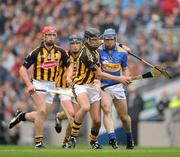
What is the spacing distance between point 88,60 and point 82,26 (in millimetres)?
11238

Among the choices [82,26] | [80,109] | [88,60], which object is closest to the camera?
[88,60]

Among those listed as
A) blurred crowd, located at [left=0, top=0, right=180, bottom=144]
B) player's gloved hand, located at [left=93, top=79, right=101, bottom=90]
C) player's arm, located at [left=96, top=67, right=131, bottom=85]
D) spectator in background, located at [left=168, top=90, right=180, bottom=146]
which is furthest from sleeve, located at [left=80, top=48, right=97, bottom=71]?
blurred crowd, located at [left=0, top=0, right=180, bottom=144]

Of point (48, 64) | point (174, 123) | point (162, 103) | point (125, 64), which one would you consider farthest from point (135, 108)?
point (125, 64)

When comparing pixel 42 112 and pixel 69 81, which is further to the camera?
pixel 42 112

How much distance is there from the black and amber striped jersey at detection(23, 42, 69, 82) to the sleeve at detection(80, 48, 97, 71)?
1.07 metres

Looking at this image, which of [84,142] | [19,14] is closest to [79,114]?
[84,142]

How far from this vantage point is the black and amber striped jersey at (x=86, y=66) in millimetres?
15930

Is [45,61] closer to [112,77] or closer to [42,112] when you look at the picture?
[42,112]

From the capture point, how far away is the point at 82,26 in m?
27.1

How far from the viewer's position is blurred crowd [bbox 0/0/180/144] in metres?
25.1

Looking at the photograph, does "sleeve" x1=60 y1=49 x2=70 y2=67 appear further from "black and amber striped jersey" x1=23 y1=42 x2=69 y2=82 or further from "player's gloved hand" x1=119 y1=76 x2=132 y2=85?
"player's gloved hand" x1=119 y1=76 x2=132 y2=85

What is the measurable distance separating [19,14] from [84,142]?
668cm

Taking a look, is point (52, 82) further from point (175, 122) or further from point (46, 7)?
point (46, 7)

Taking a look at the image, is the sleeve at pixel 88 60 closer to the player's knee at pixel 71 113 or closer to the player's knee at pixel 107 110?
the player's knee at pixel 107 110
